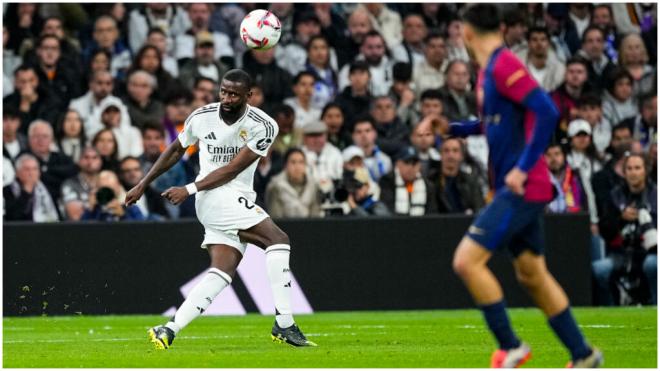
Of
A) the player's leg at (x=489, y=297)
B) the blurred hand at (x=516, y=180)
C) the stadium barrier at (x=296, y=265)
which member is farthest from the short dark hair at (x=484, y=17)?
the stadium barrier at (x=296, y=265)

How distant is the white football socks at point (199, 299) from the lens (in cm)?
1091

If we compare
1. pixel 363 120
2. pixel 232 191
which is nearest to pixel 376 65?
pixel 363 120

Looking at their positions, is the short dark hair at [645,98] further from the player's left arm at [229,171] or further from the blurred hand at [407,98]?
the player's left arm at [229,171]

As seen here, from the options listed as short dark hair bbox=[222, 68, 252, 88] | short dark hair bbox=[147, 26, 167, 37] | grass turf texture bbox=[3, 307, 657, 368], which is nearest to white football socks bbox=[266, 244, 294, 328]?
grass turf texture bbox=[3, 307, 657, 368]

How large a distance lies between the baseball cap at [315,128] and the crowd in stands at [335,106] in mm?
27

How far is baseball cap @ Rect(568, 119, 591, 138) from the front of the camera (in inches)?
706

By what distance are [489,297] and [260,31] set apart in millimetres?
4435

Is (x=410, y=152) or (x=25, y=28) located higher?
(x=25, y=28)

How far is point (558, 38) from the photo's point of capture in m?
20.4

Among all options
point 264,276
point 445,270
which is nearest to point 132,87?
point 264,276

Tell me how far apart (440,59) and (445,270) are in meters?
4.13

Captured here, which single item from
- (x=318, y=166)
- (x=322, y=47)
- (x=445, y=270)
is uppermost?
(x=322, y=47)

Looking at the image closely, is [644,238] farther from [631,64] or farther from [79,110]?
[79,110]

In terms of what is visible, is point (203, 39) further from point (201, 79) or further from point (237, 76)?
point (237, 76)
